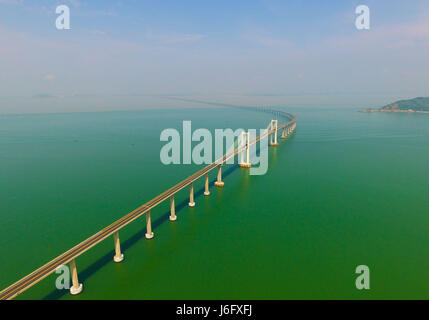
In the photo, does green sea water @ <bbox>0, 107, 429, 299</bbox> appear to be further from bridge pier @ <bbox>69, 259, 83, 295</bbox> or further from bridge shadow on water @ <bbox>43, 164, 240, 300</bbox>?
bridge pier @ <bbox>69, 259, 83, 295</bbox>

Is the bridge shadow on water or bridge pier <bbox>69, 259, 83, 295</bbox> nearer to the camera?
bridge pier <bbox>69, 259, 83, 295</bbox>

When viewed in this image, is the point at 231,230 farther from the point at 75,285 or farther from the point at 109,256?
the point at 75,285

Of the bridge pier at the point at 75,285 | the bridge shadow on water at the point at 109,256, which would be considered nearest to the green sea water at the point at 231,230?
the bridge shadow on water at the point at 109,256

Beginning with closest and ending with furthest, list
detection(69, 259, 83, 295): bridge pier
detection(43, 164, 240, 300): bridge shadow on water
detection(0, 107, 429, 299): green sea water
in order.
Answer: detection(69, 259, 83, 295): bridge pier < detection(43, 164, 240, 300): bridge shadow on water < detection(0, 107, 429, 299): green sea water

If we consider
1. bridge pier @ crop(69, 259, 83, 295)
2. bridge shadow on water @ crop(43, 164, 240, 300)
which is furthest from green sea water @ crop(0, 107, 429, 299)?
bridge pier @ crop(69, 259, 83, 295)

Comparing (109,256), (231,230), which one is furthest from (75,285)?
(231,230)

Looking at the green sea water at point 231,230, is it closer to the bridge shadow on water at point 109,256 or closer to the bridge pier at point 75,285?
the bridge shadow on water at point 109,256

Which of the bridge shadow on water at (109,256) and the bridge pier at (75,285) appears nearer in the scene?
the bridge pier at (75,285)
